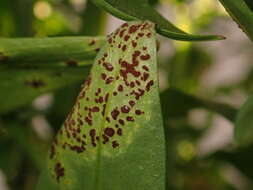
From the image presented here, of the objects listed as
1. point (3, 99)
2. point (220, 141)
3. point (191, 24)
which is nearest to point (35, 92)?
point (3, 99)

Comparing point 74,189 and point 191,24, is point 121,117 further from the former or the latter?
point 191,24

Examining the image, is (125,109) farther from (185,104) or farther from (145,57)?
(185,104)

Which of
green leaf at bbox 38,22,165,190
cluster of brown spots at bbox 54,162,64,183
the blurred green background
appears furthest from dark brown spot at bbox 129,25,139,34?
the blurred green background

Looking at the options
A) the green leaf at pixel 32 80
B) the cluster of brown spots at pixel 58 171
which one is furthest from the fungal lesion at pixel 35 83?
the cluster of brown spots at pixel 58 171

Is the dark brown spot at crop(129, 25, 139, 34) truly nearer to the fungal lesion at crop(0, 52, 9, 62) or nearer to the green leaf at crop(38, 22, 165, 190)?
the green leaf at crop(38, 22, 165, 190)

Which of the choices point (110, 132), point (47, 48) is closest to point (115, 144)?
point (110, 132)

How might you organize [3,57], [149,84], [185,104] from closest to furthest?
1. [149,84]
2. [3,57]
3. [185,104]
